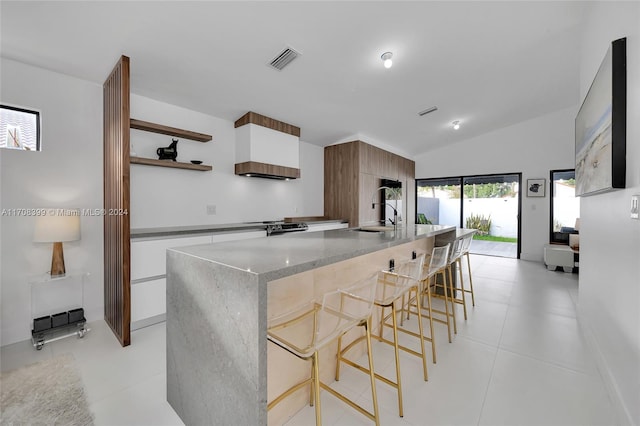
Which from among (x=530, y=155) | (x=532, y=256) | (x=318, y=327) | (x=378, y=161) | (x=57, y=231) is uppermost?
(x=530, y=155)

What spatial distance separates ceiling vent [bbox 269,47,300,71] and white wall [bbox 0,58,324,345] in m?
1.41

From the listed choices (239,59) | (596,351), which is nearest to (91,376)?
(239,59)

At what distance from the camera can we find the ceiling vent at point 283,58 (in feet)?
8.72

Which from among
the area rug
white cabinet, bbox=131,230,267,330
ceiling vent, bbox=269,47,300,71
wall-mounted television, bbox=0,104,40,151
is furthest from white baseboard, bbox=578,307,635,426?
wall-mounted television, bbox=0,104,40,151

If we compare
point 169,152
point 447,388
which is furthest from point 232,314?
point 169,152

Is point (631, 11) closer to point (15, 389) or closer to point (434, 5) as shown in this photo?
point (434, 5)

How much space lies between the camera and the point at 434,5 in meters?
2.29

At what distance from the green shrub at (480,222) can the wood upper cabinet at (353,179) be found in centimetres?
257

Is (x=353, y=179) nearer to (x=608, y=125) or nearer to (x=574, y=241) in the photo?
(x=608, y=125)

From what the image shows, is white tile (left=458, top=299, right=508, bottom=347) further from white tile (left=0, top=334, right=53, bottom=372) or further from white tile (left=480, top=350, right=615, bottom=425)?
white tile (left=0, top=334, right=53, bottom=372)

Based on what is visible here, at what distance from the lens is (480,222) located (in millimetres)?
6586

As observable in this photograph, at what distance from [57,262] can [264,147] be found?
2.62 m

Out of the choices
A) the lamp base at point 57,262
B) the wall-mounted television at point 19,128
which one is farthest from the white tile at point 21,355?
the wall-mounted television at point 19,128

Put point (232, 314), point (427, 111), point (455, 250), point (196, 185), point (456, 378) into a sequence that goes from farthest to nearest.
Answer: point (427, 111), point (196, 185), point (455, 250), point (456, 378), point (232, 314)
